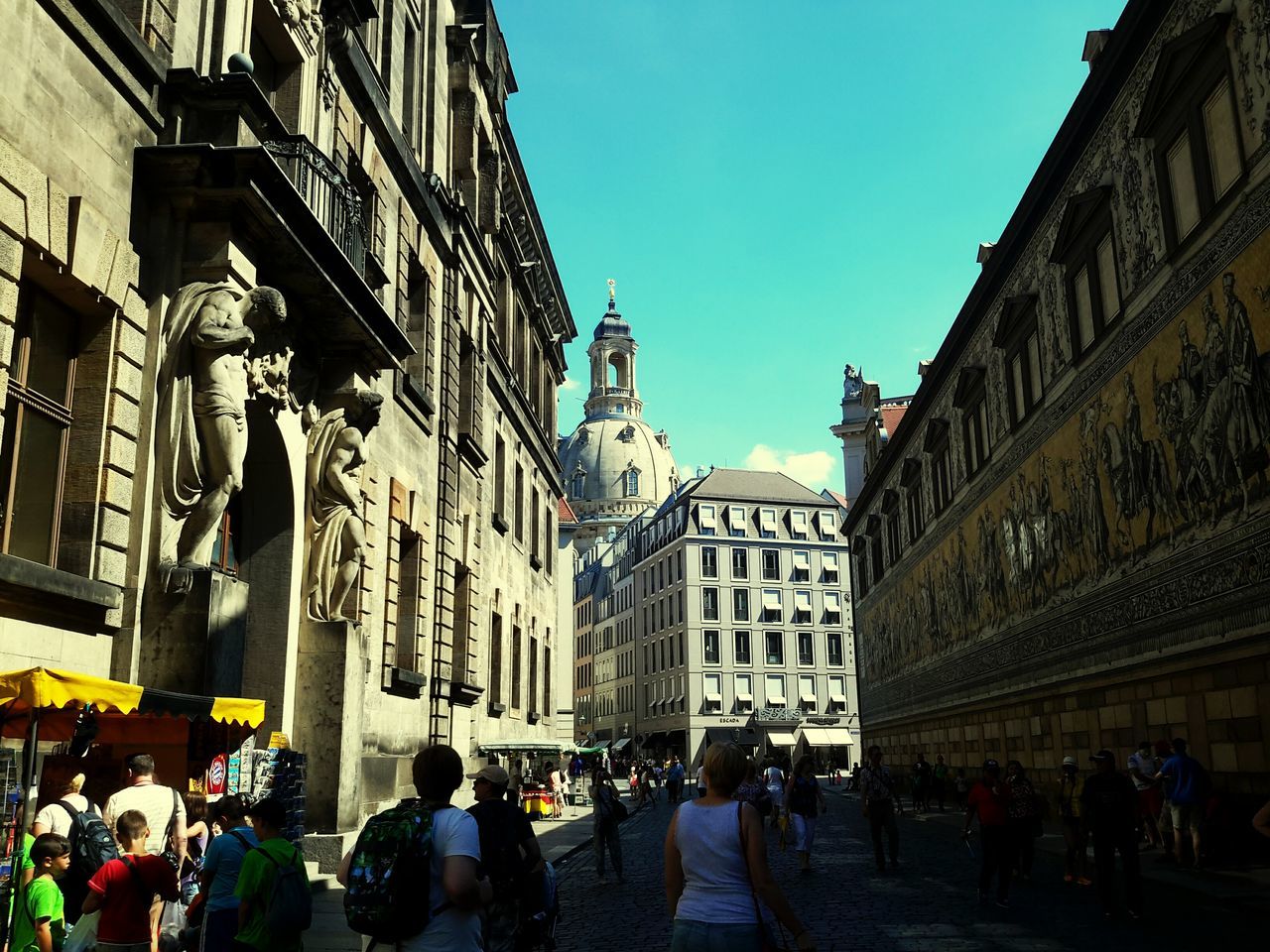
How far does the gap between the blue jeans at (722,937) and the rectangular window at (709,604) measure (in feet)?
254

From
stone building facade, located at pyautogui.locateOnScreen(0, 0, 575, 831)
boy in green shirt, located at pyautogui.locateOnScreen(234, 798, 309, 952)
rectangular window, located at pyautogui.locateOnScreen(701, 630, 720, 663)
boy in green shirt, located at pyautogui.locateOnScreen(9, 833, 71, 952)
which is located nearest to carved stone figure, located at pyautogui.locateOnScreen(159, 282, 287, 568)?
stone building facade, located at pyautogui.locateOnScreen(0, 0, 575, 831)

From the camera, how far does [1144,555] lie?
17.3m

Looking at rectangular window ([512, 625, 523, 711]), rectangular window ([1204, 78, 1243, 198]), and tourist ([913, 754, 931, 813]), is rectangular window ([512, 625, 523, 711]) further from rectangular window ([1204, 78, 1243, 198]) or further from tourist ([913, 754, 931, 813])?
rectangular window ([1204, 78, 1243, 198])

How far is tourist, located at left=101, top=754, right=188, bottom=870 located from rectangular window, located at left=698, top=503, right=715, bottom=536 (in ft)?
249

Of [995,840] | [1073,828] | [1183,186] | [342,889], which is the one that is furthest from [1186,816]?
[342,889]

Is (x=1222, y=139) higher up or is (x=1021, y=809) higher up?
(x=1222, y=139)

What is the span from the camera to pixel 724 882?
16.8 ft

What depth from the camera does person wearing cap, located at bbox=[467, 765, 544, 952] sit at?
6535 millimetres

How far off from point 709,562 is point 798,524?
8.15m

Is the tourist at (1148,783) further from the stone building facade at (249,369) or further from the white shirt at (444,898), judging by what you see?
the white shirt at (444,898)

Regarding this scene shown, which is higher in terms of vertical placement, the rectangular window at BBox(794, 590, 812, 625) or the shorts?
the rectangular window at BBox(794, 590, 812, 625)

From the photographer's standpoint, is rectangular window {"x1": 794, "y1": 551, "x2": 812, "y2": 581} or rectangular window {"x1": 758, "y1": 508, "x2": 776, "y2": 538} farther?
rectangular window {"x1": 758, "y1": 508, "x2": 776, "y2": 538}

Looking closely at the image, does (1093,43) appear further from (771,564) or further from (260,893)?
(771,564)

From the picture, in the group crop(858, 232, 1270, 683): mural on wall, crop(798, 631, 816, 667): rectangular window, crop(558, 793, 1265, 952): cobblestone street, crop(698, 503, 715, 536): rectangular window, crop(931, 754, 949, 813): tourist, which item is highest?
crop(698, 503, 715, 536): rectangular window
